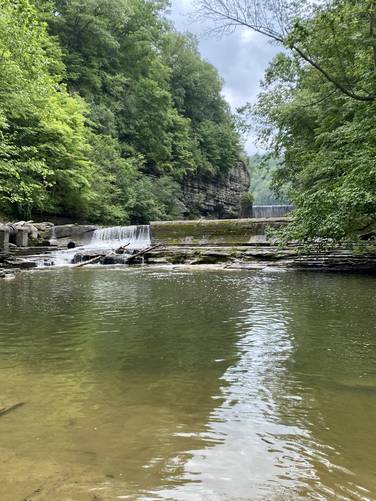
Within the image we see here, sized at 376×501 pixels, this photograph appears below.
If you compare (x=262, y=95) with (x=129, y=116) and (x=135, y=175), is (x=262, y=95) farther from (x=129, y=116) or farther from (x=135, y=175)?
(x=129, y=116)

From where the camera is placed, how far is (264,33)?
8.16 meters

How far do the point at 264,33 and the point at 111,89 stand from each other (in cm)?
2678

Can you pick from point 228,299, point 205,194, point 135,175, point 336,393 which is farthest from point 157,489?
point 205,194

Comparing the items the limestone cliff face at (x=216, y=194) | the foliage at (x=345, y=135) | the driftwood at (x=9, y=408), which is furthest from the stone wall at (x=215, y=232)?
the limestone cliff face at (x=216, y=194)

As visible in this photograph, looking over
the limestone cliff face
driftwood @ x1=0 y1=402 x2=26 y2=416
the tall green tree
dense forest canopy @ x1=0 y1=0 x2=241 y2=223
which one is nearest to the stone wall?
dense forest canopy @ x1=0 y1=0 x2=241 y2=223

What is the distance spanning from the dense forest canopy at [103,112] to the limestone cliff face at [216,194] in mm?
1218

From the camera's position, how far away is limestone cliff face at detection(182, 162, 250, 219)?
3866 cm

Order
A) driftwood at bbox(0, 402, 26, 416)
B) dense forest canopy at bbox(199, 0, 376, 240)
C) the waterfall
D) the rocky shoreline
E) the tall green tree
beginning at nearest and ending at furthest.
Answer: driftwood at bbox(0, 402, 26, 416) < dense forest canopy at bbox(199, 0, 376, 240) < the rocky shoreline < the tall green tree < the waterfall

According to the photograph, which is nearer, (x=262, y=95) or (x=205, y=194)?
(x=262, y=95)

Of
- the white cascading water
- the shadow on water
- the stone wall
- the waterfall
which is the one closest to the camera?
the shadow on water

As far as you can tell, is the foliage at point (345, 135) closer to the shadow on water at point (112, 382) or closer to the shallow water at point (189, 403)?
the shallow water at point (189, 403)

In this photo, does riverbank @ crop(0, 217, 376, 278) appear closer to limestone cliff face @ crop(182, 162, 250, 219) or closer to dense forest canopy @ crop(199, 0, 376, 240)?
dense forest canopy @ crop(199, 0, 376, 240)

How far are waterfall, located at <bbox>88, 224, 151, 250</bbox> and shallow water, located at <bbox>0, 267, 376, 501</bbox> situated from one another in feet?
45.4

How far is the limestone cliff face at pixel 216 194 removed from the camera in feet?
127
